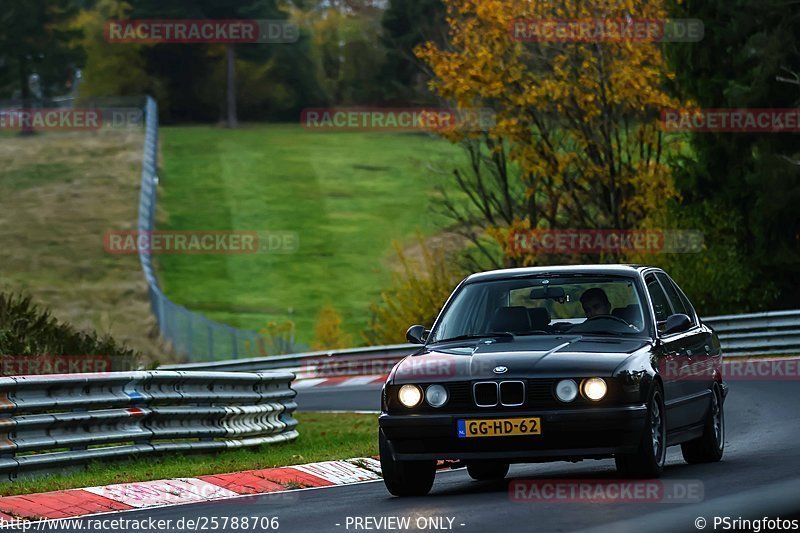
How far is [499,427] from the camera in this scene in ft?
33.8

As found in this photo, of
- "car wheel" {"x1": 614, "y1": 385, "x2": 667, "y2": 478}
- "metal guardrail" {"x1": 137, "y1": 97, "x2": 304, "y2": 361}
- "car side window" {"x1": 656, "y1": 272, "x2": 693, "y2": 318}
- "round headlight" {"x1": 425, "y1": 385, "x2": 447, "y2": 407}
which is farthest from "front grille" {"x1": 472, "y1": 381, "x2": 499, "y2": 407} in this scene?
"metal guardrail" {"x1": 137, "y1": 97, "x2": 304, "y2": 361}

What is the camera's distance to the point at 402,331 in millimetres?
41844

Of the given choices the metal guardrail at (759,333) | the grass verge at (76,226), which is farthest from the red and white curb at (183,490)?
the grass verge at (76,226)

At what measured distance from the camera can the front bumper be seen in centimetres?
1020

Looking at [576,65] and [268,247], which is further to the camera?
[268,247]

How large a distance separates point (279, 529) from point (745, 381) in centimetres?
1637

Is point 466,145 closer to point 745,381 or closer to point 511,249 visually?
point 511,249

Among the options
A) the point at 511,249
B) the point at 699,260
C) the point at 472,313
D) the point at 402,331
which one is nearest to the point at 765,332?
the point at 699,260

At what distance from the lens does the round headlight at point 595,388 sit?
10273 mm

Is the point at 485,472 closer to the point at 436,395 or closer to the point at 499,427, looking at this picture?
the point at 436,395

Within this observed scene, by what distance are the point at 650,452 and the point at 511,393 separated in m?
0.95

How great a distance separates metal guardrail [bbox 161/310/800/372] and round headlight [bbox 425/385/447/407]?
58.6ft

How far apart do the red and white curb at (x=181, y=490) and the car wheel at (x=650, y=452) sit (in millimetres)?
2772

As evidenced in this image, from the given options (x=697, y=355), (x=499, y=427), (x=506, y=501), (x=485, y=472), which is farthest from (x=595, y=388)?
(x=697, y=355)
